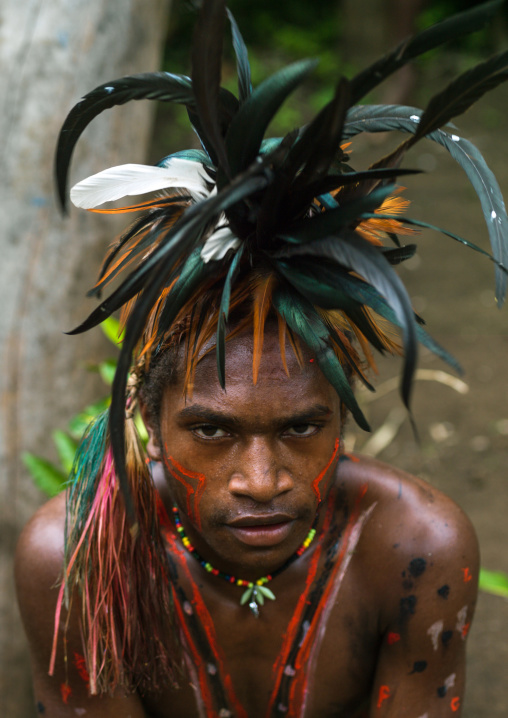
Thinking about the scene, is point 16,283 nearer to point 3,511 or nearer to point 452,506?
point 3,511

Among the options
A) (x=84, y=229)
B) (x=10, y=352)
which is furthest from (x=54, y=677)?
(x=84, y=229)

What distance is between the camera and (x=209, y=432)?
1.73 m

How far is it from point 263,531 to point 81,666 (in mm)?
773

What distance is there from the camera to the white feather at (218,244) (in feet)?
5.18

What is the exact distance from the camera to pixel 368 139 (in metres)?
8.34

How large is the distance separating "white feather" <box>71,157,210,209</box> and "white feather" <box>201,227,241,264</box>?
0.13 meters

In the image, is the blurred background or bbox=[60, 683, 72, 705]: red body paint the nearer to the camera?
bbox=[60, 683, 72, 705]: red body paint

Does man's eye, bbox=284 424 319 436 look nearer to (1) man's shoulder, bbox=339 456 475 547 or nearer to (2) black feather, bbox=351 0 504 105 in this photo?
(1) man's shoulder, bbox=339 456 475 547

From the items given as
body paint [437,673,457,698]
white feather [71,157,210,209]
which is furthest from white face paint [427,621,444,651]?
white feather [71,157,210,209]

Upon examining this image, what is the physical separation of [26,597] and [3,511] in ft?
3.50

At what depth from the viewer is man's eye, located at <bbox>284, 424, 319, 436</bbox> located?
5.66 ft

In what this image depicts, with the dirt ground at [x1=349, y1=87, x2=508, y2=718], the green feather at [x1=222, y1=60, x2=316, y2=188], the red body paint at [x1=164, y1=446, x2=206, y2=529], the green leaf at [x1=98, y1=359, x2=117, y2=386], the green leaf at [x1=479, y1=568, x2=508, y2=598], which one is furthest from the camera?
the dirt ground at [x1=349, y1=87, x2=508, y2=718]

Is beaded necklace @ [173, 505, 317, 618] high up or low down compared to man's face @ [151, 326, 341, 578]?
down

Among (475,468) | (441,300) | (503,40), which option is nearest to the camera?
(475,468)
